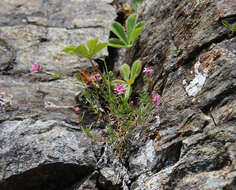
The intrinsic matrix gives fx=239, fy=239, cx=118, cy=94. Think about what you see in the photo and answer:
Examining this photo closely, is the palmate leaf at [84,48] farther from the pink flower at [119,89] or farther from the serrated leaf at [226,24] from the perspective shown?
the serrated leaf at [226,24]

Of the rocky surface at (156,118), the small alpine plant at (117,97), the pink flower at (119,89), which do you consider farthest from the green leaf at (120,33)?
the pink flower at (119,89)

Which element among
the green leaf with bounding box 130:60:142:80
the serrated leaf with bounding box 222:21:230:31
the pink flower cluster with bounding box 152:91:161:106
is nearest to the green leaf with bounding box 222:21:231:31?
the serrated leaf with bounding box 222:21:230:31

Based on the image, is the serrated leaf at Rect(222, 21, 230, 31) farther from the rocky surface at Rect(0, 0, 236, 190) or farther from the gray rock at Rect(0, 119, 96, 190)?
the gray rock at Rect(0, 119, 96, 190)

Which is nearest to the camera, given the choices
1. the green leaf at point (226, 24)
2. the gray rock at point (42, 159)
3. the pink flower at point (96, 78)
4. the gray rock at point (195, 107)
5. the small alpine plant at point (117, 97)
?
the gray rock at point (195, 107)

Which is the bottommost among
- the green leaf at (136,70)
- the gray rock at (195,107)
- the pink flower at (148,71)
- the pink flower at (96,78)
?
the pink flower at (96,78)

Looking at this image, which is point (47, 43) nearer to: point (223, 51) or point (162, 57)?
point (162, 57)

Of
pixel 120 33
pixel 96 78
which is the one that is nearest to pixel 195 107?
pixel 96 78

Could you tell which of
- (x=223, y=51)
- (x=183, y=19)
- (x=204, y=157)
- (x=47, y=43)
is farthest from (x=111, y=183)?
(x=47, y=43)

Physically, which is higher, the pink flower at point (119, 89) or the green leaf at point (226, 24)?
the green leaf at point (226, 24)

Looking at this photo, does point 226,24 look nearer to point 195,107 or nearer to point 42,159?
point 195,107
